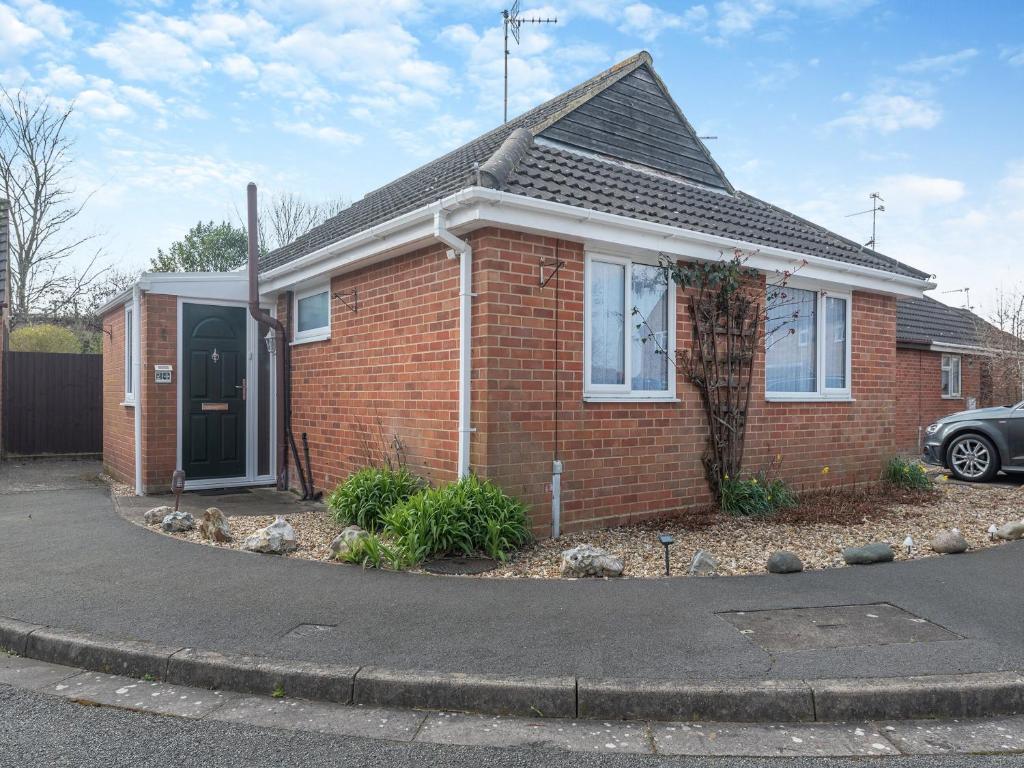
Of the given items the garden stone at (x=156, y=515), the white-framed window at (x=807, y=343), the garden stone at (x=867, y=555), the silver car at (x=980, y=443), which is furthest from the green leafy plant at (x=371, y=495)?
the silver car at (x=980, y=443)

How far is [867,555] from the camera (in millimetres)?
5621

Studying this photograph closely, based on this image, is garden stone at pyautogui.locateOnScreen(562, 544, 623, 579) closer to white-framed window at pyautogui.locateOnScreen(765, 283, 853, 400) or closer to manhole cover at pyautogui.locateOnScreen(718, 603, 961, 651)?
manhole cover at pyautogui.locateOnScreen(718, 603, 961, 651)

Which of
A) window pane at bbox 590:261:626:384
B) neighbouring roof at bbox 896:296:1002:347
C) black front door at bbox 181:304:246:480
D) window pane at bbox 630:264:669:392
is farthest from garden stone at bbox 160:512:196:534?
neighbouring roof at bbox 896:296:1002:347

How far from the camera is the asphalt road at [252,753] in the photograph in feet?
9.22

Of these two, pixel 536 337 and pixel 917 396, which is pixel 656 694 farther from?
pixel 917 396

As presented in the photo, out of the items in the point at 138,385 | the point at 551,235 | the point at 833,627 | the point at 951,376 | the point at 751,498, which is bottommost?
the point at 833,627

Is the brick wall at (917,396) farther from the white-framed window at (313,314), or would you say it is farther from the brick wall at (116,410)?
the brick wall at (116,410)

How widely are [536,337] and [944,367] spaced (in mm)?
14460

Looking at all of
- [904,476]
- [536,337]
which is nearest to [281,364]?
[536,337]

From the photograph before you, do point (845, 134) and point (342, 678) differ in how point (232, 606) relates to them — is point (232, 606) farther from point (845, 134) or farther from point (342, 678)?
point (845, 134)

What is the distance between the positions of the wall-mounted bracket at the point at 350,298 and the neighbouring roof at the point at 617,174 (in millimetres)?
736

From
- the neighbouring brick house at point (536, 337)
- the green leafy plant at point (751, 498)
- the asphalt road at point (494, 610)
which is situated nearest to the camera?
the asphalt road at point (494, 610)

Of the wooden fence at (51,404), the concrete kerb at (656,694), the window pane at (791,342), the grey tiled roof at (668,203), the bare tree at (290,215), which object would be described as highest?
the bare tree at (290,215)

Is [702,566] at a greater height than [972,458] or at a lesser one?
lesser
